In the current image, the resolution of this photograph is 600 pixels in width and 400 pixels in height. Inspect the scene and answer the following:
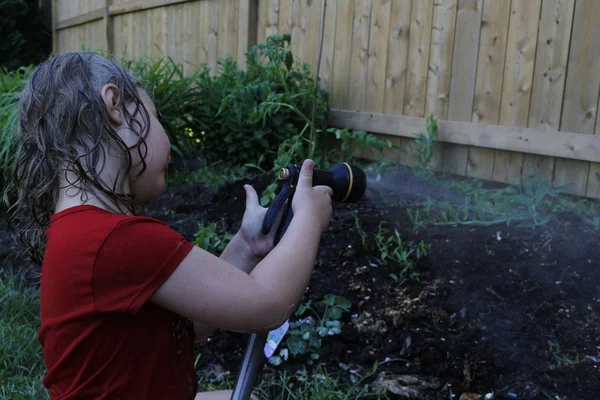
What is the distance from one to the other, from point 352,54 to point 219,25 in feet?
7.08

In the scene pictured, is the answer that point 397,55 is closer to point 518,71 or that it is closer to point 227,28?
point 518,71

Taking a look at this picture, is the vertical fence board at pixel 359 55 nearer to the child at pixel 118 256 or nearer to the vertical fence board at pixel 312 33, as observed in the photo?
the vertical fence board at pixel 312 33

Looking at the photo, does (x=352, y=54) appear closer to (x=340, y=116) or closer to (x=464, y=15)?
(x=340, y=116)

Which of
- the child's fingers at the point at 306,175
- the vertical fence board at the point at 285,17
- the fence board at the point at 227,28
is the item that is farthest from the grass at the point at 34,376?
the fence board at the point at 227,28

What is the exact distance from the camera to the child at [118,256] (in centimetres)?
131

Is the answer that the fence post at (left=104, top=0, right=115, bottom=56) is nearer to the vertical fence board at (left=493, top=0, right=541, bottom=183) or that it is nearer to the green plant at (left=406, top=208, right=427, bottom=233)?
the vertical fence board at (left=493, top=0, right=541, bottom=183)

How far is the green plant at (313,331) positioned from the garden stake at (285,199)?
0.90m

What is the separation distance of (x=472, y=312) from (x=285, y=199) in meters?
1.26

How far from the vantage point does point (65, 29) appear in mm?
11453

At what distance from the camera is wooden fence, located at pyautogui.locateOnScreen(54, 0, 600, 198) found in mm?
3566

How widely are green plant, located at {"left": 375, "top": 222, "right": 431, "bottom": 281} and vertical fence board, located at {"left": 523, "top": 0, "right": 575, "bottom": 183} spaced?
1.23 meters

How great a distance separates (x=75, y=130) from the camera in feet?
4.64

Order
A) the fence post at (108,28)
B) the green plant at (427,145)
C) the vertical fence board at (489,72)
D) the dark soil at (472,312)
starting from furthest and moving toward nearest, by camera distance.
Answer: the fence post at (108,28) → the green plant at (427,145) → the vertical fence board at (489,72) → the dark soil at (472,312)

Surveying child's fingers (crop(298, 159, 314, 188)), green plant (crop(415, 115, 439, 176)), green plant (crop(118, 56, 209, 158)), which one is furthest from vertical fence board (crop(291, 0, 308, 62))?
child's fingers (crop(298, 159, 314, 188))
